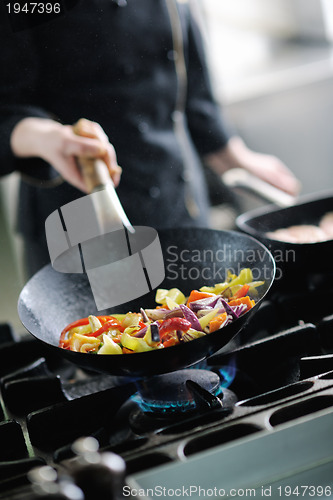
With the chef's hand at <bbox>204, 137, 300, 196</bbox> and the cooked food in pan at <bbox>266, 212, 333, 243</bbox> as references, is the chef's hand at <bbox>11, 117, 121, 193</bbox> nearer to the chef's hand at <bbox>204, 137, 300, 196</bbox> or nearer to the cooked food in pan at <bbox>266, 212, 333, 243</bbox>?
the cooked food in pan at <bbox>266, 212, 333, 243</bbox>

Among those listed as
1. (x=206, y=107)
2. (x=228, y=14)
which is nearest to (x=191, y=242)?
(x=206, y=107)

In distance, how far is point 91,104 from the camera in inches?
37.0

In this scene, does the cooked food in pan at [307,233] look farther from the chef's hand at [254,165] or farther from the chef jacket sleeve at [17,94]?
the chef jacket sleeve at [17,94]

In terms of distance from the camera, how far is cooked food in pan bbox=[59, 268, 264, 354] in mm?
729

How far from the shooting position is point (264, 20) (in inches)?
103

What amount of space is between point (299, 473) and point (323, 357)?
0.17 metres

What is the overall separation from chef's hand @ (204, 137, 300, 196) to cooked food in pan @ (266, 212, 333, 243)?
26cm

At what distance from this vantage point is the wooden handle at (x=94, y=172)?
0.91 meters

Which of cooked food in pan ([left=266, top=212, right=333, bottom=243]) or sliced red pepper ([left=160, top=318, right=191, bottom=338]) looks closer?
sliced red pepper ([left=160, top=318, right=191, bottom=338])

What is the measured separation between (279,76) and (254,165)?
3.93 ft

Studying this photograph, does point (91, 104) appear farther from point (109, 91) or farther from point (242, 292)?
point (242, 292)

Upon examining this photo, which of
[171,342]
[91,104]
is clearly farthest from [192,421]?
Result: [91,104]

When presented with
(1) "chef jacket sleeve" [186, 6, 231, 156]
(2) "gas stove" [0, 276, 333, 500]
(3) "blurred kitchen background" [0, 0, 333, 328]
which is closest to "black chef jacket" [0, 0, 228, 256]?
(1) "chef jacket sleeve" [186, 6, 231, 156]

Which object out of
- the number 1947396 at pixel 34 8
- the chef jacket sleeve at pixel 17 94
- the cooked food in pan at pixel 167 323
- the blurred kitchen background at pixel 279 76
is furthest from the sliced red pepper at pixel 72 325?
the blurred kitchen background at pixel 279 76
